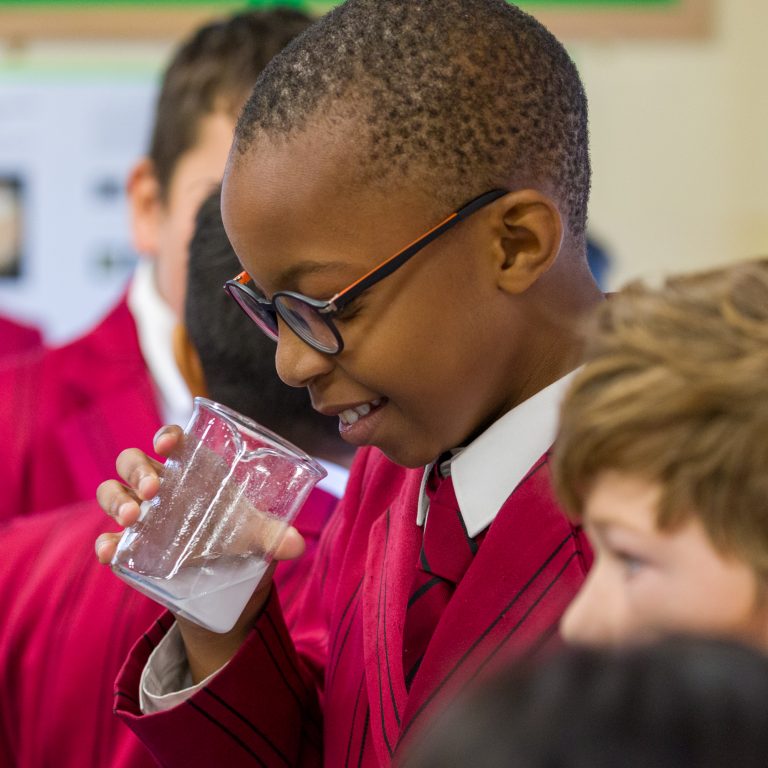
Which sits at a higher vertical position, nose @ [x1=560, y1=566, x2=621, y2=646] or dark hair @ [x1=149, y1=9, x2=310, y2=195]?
nose @ [x1=560, y1=566, x2=621, y2=646]

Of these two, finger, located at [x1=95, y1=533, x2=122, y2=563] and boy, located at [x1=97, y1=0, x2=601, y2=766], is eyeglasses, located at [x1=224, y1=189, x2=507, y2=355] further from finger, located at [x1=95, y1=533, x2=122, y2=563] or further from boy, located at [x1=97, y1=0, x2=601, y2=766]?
finger, located at [x1=95, y1=533, x2=122, y2=563]

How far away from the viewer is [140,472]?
118cm

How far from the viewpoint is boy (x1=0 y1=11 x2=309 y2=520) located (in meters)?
2.07

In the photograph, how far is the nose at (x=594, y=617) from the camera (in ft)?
2.42

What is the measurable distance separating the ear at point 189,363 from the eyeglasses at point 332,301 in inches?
24.8

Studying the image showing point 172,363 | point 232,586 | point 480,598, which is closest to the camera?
point 480,598

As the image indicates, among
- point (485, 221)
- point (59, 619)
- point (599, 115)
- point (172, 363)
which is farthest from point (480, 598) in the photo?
point (599, 115)

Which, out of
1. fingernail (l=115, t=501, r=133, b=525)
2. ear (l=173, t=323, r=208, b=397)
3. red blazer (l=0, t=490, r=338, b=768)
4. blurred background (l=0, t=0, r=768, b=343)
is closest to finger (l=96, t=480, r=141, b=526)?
fingernail (l=115, t=501, r=133, b=525)

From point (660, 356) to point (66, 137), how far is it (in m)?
3.06

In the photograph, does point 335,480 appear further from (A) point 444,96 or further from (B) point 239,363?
(A) point 444,96

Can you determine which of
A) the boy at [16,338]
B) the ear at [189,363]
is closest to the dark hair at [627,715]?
the ear at [189,363]

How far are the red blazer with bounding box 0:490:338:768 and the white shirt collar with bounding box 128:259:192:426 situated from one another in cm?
66

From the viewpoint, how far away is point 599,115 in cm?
346

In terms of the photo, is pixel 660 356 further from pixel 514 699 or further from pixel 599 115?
pixel 599 115
